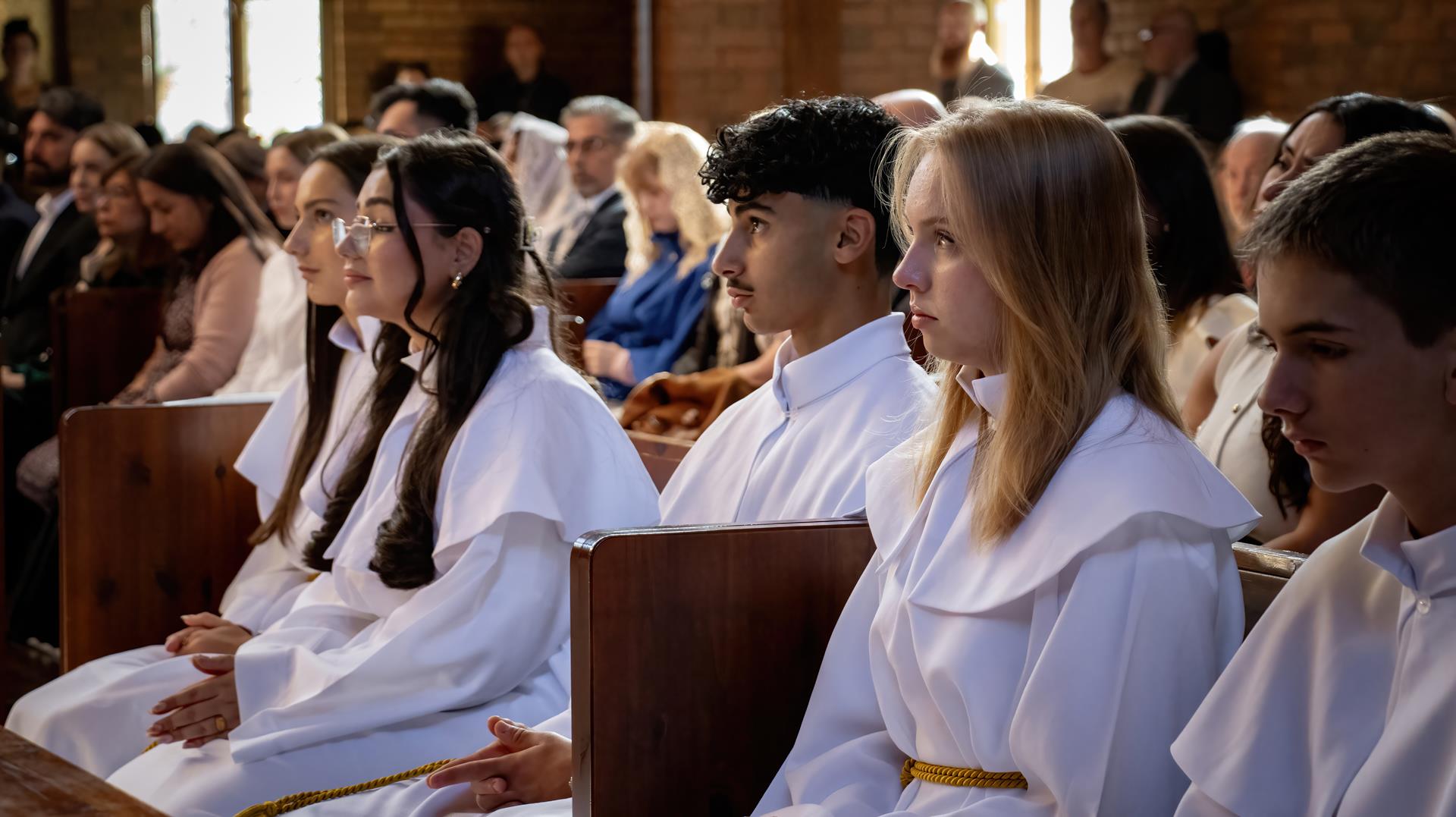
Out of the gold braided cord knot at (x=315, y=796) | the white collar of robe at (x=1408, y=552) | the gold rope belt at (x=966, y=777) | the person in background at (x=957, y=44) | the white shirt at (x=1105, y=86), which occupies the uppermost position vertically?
the person in background at (x=957, y=44)

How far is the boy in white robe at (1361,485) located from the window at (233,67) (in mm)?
15024

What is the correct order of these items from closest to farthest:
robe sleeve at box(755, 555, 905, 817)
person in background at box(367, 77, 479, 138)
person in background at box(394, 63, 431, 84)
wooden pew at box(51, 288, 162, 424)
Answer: robe sleeve at box(755, 555, 905, 817) < wooden pew at box(51, 288, 162, 424) < person in background at box(367, 77, 479, 138) < person in background at box(394, 63, 431, 84)

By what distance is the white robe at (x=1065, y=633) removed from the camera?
173 cm

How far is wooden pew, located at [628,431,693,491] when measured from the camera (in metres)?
3.30

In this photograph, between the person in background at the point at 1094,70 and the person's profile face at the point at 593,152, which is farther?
the person in background at the point at 1094,70

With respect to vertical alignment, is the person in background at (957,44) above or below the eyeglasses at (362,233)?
above

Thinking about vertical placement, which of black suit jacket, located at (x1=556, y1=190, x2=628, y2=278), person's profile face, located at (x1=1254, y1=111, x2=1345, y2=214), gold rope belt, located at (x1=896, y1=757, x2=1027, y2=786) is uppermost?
person's profile face, located at (x1=1254, y1=111, x2=1345, y2=214)

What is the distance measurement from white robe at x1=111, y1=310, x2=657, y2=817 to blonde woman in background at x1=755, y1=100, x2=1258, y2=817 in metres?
0.77

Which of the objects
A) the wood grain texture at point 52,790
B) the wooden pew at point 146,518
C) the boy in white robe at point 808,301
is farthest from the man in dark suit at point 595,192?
the wood grain texture at point 52,790

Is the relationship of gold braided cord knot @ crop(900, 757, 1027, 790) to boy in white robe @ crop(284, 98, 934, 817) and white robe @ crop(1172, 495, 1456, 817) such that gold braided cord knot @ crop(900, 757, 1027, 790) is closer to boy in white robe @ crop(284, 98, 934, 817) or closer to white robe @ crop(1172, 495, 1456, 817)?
white robe @ crop(1172, 495, 1456, 817)

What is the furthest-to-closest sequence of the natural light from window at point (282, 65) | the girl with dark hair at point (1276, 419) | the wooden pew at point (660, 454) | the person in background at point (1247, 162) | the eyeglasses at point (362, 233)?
the natural light from window at point (282, 65)
the person in background at point (1247, 162)
the wooden pew at point (660, 454)
the eyeglasses at point (362, 233)
the girl with dark hair at point (1276, 419)

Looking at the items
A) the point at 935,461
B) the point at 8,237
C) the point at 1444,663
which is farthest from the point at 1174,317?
the point at 8,237

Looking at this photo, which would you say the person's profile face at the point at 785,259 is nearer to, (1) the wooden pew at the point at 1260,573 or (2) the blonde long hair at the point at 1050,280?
(2) the blonde long hair at the point at 1050,280

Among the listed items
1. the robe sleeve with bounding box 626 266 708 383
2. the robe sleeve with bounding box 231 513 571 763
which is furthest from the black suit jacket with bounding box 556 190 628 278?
the robe sleeve with bounding box 231 513 571 763
